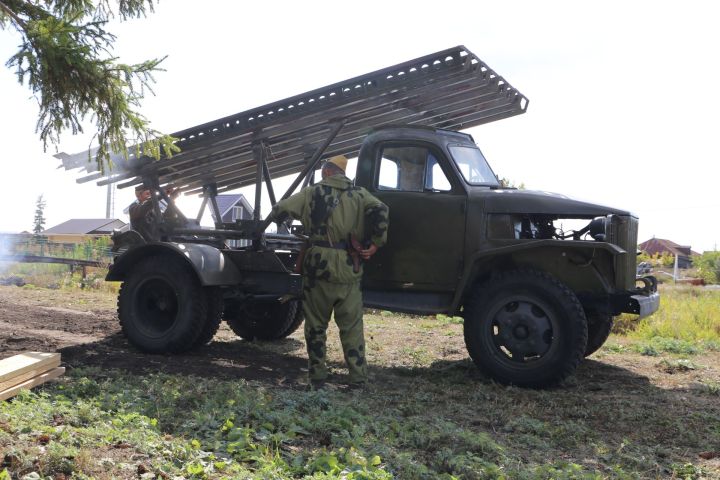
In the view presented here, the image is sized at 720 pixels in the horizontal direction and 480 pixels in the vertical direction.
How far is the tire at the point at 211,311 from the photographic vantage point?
24.2 feet

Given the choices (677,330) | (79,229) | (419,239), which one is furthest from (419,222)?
(79,229)

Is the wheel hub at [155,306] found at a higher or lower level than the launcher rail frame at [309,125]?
lower

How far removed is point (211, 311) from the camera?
7.41 meters

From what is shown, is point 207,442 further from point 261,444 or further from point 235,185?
point 235,185

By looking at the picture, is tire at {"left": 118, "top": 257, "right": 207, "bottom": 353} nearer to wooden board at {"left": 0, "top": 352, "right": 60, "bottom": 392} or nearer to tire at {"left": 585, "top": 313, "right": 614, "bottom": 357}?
wooden board at {"left": 0, "top": 352, "right": 60, "bottom": 392}

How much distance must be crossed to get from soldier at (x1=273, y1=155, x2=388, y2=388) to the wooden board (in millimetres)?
2163

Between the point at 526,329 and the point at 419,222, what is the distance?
1.42 m

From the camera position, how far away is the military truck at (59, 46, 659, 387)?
6113 mm

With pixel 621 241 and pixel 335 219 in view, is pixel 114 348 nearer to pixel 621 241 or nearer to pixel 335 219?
pixel 335 219

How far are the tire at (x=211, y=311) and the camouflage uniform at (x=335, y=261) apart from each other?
5.32 feet

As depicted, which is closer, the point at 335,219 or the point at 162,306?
the point at 335,219

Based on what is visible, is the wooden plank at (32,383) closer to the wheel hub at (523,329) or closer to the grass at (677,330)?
the wheel hub at (523,329)

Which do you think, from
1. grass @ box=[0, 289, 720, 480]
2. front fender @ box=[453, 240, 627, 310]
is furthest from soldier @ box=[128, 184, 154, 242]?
front fender @ box=[453, 240, 627, 310]

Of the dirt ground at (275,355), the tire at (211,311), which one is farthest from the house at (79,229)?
the tire at (211,311)
